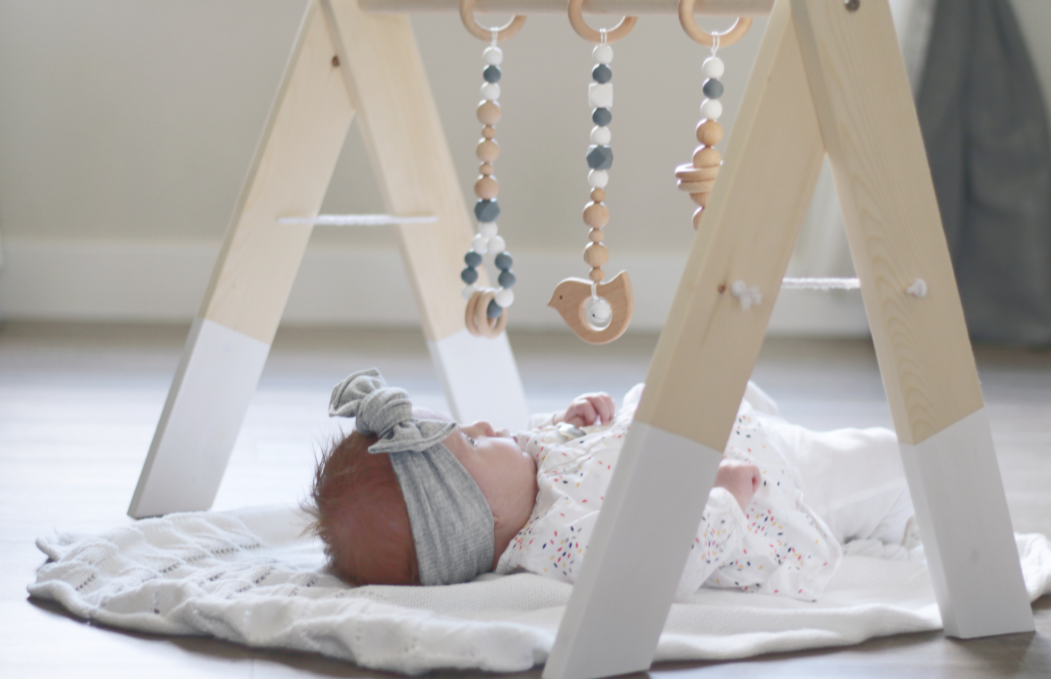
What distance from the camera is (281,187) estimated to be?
4.19 ft

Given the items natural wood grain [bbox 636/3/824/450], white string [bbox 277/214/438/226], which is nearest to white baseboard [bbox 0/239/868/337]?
white string [bbox 277/214/438/226]

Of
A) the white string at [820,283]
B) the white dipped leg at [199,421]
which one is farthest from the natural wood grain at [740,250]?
the white dipped leg at [199,421]

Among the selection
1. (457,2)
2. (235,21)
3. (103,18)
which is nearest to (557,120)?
(235,21)

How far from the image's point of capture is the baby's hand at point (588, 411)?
49.3 inches

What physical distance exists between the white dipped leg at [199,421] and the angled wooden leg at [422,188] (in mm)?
258

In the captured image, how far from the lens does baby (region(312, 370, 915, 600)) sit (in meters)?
0.98

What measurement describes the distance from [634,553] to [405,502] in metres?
0.27

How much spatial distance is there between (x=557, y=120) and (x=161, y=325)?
1.18 metres

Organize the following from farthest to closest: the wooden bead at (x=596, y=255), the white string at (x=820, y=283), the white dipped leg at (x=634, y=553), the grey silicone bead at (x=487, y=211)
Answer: the grey silicone bead at (x=487, y=211) → the wooden bead at (x=596, y=255) → the white string at (x=820, y=283) → the white dipped leg at (x=634, y=553)

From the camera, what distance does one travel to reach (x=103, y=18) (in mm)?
2406

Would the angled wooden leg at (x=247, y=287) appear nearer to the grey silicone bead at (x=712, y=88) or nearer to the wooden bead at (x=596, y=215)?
the wooden bead at (x=596, y=215)

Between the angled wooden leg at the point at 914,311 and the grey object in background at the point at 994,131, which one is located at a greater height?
the grey object in background at the point at 994,131

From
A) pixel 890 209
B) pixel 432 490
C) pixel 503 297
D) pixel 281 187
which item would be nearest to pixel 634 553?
pixel 432 490

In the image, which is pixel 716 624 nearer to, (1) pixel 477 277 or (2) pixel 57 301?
(1) pixel 477 277
